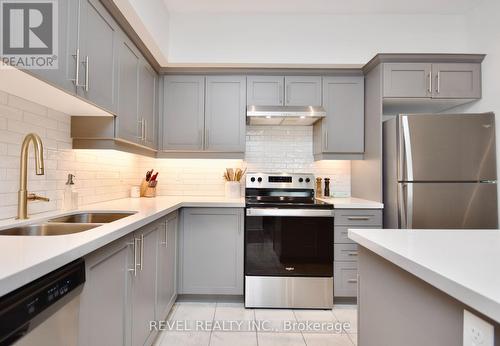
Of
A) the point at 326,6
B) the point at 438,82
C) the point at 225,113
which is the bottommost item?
the point at 225,113

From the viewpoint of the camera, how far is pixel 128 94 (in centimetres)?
214

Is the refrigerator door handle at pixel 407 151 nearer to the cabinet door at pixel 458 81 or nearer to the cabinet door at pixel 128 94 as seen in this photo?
the cabinet door at pixel 458 81

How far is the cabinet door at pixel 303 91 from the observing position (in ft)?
9.55

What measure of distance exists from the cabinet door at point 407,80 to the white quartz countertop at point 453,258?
5.62ft

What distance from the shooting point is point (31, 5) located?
1175 millimetres

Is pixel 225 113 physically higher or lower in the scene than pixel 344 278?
higher

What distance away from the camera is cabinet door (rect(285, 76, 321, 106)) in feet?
9.55

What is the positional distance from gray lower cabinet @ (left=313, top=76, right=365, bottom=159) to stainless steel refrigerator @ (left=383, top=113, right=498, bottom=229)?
0.57 m

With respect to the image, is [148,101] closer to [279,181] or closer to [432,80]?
[279,181]

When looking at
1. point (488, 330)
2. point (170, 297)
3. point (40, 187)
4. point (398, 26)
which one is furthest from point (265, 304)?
point (398, 26)

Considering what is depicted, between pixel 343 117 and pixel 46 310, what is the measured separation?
2.78 m

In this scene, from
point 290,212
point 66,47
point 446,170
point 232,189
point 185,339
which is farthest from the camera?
point 232,189

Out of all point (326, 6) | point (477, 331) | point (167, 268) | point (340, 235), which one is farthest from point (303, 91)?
point (477, 331)

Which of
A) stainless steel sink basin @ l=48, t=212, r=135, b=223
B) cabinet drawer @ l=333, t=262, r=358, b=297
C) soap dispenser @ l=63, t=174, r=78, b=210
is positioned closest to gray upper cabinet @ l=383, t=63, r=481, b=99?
cabinet drawer @ l=333, t=262, r=358, b=297
